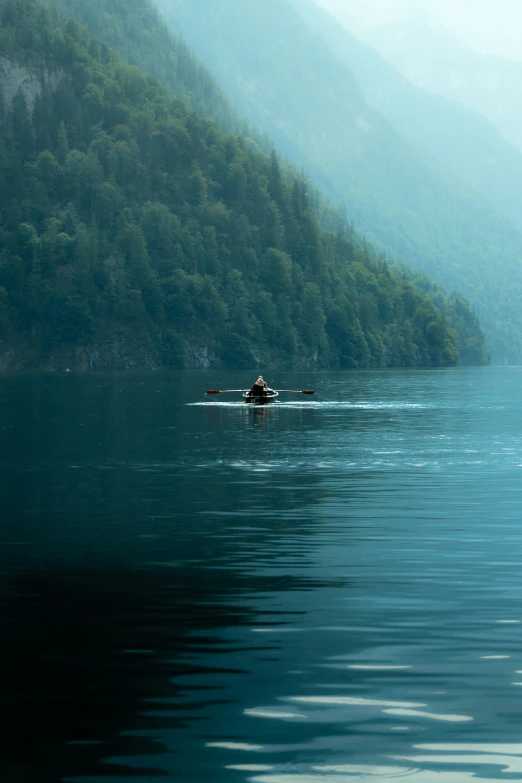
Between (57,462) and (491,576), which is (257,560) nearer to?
(491,576)

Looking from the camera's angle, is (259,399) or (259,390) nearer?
(259,390)

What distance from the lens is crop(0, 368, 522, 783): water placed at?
16.9 meters

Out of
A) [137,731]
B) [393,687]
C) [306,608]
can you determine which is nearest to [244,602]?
[306,608]

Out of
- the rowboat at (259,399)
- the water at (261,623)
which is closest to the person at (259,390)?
the rowboat at (259,399)

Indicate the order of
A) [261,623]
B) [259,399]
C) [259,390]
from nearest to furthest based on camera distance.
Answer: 1. [261,623]
2. [259,390]
3. [259,399]

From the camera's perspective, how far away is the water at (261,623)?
666 inches

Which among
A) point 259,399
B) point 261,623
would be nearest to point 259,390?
point 259,399

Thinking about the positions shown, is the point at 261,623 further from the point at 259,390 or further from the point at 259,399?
the point at 259,399

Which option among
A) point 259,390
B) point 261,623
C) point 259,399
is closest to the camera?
point 261,623

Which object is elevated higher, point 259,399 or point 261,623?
point 259,399

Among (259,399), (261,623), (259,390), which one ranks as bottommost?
(261,623)

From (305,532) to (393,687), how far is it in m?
17.7

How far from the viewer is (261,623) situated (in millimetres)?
24562

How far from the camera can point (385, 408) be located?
11400cm
